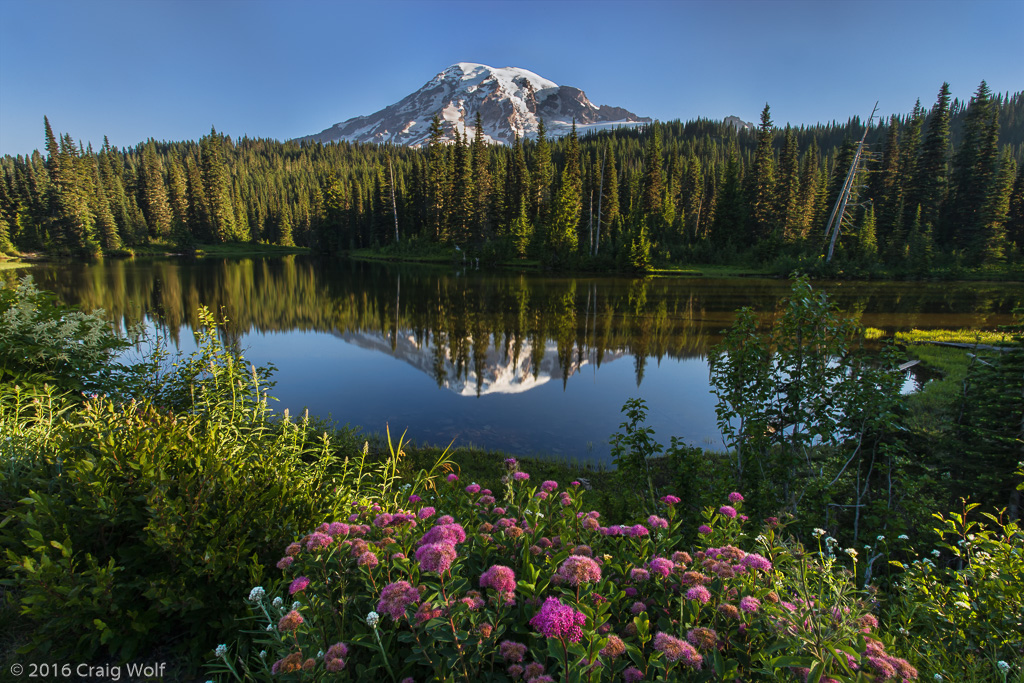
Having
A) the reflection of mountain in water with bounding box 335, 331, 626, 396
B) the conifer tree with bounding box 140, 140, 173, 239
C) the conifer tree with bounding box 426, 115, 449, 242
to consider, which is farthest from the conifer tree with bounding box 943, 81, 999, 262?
the conifer tree with bounding box 140, 140, 173, 239

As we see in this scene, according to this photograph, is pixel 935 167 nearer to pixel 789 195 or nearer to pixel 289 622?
pixel 789 195

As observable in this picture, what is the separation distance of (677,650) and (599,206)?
59482mm

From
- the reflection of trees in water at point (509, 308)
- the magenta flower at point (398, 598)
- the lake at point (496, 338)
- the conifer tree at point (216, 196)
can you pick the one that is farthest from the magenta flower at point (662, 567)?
the conifer tree at point (216, 196)

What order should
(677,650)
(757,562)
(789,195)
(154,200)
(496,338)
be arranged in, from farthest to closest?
1. (154,200)
2. (789,195)
3. (496,338)
4. (757,562)
5. (677,650)

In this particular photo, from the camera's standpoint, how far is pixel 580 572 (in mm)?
1771

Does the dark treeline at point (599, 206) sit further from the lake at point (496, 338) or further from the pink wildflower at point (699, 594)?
the pink wildflower at point (699, 594)

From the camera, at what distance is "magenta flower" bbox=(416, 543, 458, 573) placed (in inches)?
68.6

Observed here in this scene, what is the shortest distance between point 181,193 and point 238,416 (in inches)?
4144

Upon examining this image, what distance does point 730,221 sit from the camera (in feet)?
191

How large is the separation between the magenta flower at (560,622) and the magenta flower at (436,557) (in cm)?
37

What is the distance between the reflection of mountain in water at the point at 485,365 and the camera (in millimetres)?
12852

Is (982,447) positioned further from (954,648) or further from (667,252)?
(667,252)

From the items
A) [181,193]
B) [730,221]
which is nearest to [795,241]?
[730,221]

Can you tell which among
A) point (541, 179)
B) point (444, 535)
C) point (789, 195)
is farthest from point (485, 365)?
point (789, 195)
